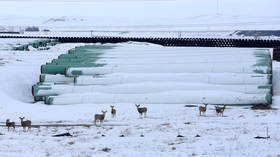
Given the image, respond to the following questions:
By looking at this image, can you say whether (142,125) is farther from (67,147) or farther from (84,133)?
(67,147)

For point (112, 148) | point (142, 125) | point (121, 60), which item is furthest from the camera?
point (121, 60)

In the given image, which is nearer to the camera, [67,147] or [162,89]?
[67,147]

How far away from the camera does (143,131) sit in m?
13.0

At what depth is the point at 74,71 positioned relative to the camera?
72.4 feet

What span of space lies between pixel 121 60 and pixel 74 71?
2712 millimetres

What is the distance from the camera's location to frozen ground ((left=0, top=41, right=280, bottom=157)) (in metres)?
10.0

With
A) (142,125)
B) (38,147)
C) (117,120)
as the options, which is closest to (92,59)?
(117,120)

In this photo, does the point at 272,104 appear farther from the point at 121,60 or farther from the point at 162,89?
the point at 121,60

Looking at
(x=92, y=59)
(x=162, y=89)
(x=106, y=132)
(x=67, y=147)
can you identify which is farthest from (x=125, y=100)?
(x=67, y=147)

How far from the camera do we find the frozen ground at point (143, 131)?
32.9 ft

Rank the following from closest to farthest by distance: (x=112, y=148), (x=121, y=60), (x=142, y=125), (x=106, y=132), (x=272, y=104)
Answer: (x=112, y=148) → (x=106, y=132) → (x=142, y=125) → (x=272, y=104) → (x=121, y=60)

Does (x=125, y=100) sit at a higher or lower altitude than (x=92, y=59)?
lower

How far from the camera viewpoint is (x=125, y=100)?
64.0 ft

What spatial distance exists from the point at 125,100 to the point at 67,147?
884 cm
